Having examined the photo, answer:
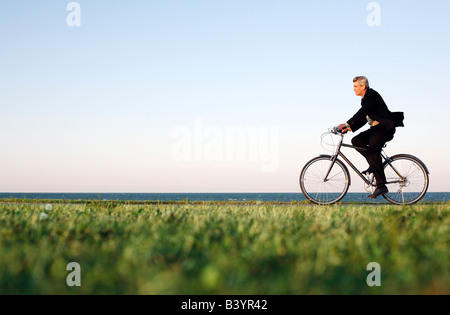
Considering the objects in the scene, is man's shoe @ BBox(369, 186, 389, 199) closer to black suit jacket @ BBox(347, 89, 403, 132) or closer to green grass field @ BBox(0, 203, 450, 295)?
black suit jacket @ BBox(347, 89, 403, 132)

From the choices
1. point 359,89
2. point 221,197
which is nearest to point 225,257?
point 359,89

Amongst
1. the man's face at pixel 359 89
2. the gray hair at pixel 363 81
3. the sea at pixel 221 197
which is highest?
the gray hair at pixel 363 81

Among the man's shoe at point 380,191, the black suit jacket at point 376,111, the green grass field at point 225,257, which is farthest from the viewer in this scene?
the man's shoe at point 380,191

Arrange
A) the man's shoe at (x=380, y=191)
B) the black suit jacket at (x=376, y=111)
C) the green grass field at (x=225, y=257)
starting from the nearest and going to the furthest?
the green grass field at (x=225, y=257) < the black suit jacket at (x=376, y=111) < the man's shoe at (x=380, y=191)

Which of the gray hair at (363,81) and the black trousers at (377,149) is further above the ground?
the gray hair at (363,81)

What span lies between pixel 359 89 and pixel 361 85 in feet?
0.29

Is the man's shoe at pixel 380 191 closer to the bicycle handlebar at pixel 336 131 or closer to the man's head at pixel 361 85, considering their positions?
the bicycle handlebar at pixel 336 131

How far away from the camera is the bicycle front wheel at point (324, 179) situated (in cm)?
861

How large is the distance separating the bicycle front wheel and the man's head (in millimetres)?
1499

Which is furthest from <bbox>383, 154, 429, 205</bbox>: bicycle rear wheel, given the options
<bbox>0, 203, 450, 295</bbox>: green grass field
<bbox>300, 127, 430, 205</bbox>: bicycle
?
<bbox>0, 203, 450, 295</bbox>: green grass field

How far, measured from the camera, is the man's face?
26.8 ft

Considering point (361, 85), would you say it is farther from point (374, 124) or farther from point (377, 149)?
point (377, 149)

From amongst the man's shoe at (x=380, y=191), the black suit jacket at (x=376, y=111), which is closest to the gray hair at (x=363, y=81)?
the black suit jacket at (x=376, y=111)
